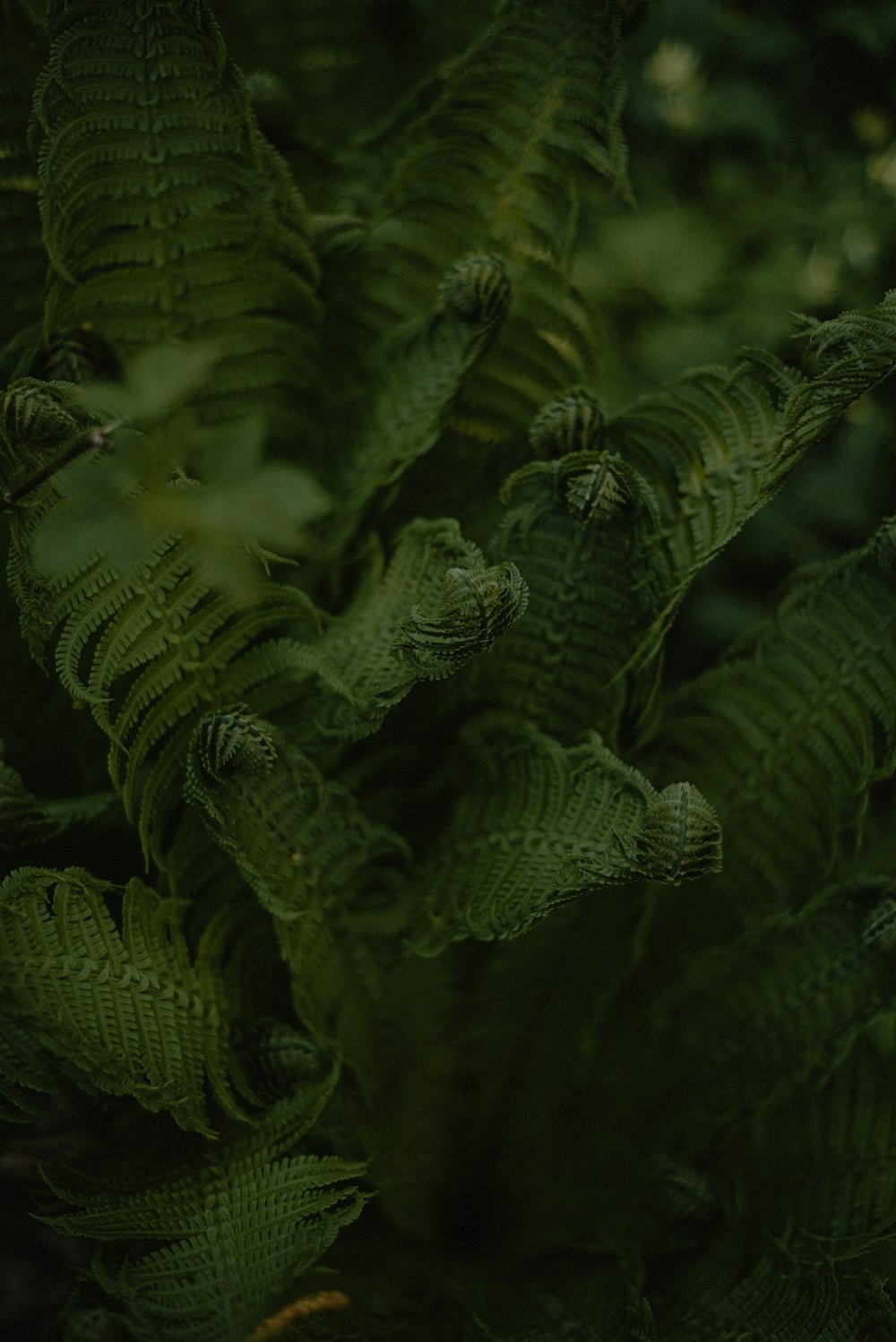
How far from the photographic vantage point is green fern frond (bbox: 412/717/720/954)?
656 mm

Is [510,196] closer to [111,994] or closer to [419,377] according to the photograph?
[419,377]

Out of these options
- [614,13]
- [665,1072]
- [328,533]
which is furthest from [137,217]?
[665,1072]

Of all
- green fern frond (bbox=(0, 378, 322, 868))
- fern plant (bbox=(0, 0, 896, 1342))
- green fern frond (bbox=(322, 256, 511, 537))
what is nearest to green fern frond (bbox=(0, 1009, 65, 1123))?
fern plant (bbox=(0, 0, 896, 1342))

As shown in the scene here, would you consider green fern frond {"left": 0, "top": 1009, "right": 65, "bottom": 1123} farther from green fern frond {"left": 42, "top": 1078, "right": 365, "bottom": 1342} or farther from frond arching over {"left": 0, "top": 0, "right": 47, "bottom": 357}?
frond arching over {"left": 0, "top": 0, "right": 47, "bottom": 357}

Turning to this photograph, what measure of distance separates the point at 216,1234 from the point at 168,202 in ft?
2.44

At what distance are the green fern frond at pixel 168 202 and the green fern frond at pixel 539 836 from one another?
397 millimetres

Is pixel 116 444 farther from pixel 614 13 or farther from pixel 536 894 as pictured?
pixel 614 13

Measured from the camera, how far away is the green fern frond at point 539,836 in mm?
656

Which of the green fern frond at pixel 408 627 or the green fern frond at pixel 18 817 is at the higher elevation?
the green fern frond at pixel 408 627

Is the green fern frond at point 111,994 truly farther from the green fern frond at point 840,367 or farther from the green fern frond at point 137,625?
the green fern frond at point 840,367

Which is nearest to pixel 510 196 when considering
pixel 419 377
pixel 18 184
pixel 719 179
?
pixel 419 377

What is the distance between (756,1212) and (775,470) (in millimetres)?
602

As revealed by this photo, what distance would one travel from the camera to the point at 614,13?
838mm

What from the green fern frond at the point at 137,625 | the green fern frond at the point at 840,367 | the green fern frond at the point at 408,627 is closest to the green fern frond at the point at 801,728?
the green fern frond at the point at 840,367
